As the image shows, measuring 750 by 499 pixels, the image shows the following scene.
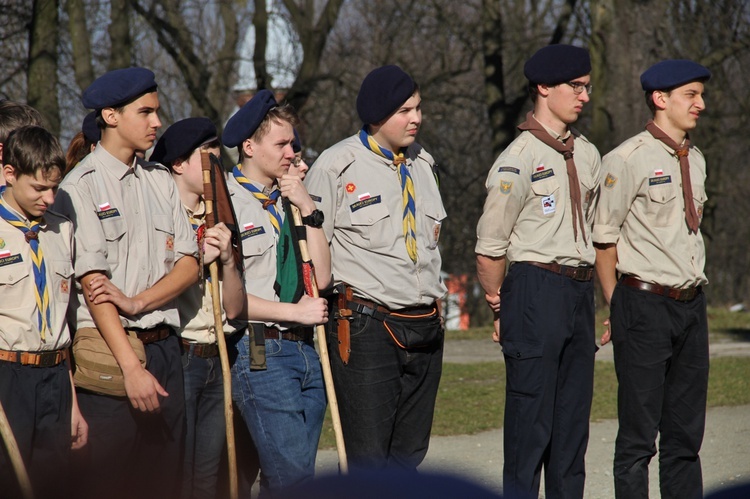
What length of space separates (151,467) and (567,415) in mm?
2041

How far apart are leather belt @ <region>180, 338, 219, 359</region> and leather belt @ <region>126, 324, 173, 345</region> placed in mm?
334

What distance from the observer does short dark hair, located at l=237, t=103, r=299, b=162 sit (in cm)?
474

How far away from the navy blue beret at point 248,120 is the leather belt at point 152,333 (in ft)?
2.80

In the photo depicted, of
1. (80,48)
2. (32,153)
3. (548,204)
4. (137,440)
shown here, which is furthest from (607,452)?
(80,48)

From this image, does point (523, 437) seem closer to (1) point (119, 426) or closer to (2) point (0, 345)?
(1) point (119, 426)

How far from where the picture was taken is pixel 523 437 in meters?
5.10

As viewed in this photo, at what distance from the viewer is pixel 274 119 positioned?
15.6 ft

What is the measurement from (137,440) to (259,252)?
948 mm

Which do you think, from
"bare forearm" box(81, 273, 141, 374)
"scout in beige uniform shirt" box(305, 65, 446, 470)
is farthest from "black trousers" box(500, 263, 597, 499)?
"bare forearm" box(81, 273, 141, 374)

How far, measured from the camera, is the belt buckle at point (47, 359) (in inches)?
160

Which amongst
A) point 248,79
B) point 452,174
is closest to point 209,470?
point 248,79

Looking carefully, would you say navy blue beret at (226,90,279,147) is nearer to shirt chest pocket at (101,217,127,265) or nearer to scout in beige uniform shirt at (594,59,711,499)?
shirt chest pocket at (101,217,127,265)

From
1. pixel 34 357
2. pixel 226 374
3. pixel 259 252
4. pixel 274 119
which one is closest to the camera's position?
pixel 34 357

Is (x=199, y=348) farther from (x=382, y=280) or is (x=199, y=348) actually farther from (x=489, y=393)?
(x=489, y=393)
